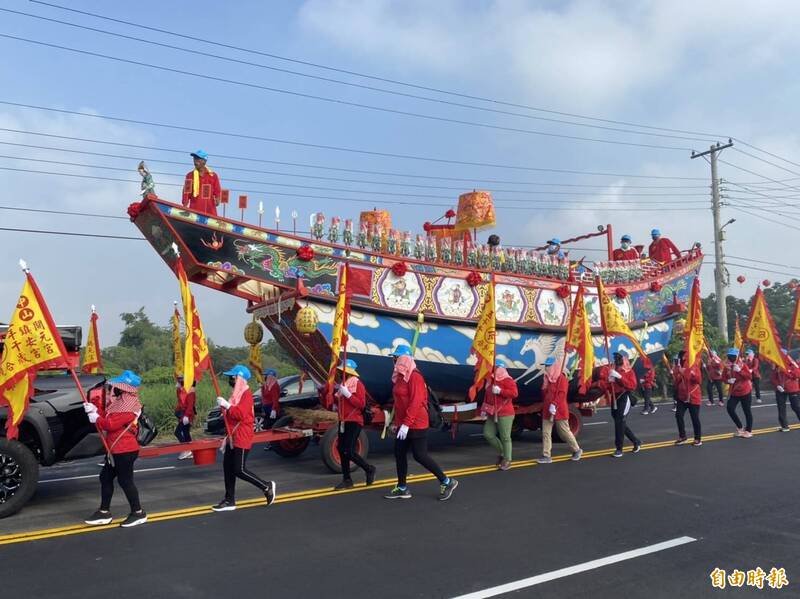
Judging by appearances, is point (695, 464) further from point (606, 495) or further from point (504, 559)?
point (504, 559)

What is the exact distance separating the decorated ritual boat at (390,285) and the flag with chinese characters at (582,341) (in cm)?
108

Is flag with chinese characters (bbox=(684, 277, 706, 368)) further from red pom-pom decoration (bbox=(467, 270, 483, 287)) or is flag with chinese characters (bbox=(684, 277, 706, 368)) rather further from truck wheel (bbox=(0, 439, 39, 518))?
truck wheel (bbox=(0, 439, 39, 518))

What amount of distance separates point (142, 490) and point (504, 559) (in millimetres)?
5102

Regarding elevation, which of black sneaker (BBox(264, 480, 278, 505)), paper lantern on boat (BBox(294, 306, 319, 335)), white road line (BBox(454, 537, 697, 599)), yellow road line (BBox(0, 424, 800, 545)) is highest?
paper lantern on boat (BBox(294, 306, 319, 335))

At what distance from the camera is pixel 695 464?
9078 mm

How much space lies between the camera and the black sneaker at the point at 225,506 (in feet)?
22.4

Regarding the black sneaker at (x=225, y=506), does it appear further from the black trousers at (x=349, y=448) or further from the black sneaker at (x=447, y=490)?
the black sneaker at (x=447, y=490)

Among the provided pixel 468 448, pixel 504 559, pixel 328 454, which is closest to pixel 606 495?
pixel 504 559

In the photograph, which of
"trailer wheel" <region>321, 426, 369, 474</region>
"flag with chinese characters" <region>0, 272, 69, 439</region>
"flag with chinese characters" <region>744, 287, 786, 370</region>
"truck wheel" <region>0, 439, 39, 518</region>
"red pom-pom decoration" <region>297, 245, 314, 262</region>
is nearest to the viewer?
"flag with chinese characters" <region>0, 272, 69, 439</region>

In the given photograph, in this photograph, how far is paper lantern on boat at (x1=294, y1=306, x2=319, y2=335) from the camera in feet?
30.1

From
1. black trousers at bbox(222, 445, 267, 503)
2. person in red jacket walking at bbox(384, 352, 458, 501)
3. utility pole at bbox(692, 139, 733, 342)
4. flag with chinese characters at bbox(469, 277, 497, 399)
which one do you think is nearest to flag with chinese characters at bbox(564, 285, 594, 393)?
flag with chinese characters at bbox(469, 277, 497, 399)

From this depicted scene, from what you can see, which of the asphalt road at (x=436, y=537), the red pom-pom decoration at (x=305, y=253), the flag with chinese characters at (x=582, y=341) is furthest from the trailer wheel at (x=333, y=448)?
the flag with chinese characters at (x=582, y=341)

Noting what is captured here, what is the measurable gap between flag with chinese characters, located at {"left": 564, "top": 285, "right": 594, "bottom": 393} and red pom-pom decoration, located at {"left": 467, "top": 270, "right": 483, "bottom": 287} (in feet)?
5.47

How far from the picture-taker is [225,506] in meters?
6.88
